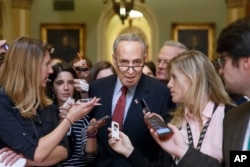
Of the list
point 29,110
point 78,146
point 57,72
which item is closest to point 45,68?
point 29,110

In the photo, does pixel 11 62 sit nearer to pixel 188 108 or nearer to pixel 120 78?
pixel 120 78

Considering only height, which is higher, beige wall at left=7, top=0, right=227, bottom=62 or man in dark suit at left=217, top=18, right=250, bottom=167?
beige wall at left=7, top=0, right=227, bottom=62

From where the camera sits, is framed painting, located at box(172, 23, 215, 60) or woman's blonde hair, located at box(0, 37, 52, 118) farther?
framed painting, located at box(172, 23, 215, 60)

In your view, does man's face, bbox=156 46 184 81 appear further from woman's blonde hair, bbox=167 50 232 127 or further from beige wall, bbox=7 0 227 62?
beige wall, bbox=7 0 227 62

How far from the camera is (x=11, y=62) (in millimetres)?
3027

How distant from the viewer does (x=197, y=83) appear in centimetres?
292

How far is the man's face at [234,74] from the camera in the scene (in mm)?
2178

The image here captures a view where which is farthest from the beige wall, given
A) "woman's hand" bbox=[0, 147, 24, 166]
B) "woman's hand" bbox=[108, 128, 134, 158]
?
"woman's hand" bbox=[0, 147, 24, 166]

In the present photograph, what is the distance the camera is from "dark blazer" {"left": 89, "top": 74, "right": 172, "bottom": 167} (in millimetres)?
3461

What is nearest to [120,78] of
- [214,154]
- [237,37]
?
[214,154]

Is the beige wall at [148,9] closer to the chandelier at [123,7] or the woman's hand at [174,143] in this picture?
the chandelier at [123,7]

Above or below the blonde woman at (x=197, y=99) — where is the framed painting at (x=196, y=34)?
above

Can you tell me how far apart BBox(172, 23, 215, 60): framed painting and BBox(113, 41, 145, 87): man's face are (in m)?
10.7

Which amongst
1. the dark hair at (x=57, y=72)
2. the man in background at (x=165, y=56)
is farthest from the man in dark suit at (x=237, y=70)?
the dark hair at (x=57, y=72)
